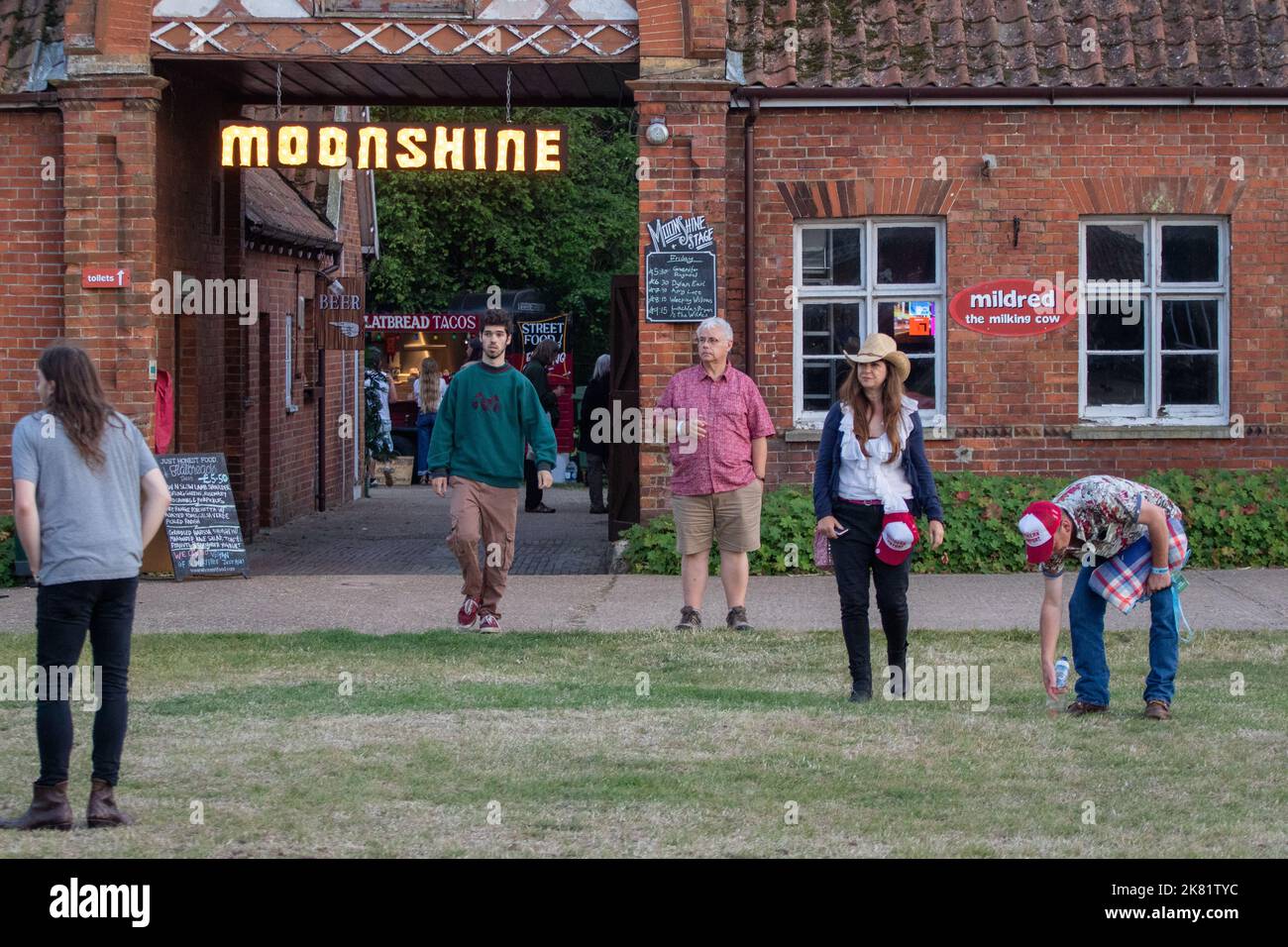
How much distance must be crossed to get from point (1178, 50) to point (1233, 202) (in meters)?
1.30

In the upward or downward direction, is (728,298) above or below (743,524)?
above

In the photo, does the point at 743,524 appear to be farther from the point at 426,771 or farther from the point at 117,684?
the point at 117,684

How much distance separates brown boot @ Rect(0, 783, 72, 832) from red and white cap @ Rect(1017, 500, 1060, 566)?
157 inches

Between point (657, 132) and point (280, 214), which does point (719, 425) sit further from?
point (280, 214)

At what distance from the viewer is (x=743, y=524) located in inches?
425

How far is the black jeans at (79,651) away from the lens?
643 cm

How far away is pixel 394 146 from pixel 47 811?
8204mm

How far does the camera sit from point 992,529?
14.0m

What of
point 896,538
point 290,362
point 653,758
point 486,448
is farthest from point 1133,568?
point 290,362

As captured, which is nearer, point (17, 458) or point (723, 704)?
point (17, 458)

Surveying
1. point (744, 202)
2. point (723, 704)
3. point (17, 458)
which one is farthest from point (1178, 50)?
point (17, 458)

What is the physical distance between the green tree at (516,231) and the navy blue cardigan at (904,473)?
26.5m

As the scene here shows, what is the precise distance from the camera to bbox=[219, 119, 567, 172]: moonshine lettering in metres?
13.6
